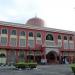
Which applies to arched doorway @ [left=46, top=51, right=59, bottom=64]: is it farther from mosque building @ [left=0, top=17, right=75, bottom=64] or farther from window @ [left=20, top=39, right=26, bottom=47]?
window @ [left=20, top=39, right=26, bottom=47]

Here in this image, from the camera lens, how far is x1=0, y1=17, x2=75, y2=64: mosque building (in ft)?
135

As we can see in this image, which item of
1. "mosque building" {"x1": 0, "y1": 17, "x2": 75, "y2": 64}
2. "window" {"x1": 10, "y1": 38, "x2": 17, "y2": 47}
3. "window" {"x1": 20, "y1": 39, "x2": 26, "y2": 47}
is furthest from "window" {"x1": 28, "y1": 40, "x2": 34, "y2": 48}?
"window" {"x1": 10, "y1": 38, "x2": 17, "y2": 47}

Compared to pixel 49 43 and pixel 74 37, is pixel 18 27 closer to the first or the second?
pixel 49 43

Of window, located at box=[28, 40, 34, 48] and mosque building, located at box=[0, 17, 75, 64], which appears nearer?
mosque building, located at box=[0, 17, 75, 64]

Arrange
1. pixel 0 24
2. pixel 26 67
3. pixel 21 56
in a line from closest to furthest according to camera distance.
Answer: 1. pixel 26 67
2. pixel 0 24
3. pixel 21 56

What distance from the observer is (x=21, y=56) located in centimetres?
4297

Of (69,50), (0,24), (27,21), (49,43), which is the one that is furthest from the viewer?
(27,21)

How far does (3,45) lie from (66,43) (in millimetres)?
17787

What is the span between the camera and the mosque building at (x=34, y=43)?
41.2 metres

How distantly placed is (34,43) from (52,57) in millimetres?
7048

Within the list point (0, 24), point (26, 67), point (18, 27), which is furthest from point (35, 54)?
point (26, 67)

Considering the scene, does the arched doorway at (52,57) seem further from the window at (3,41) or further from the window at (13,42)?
the window at (3,41)

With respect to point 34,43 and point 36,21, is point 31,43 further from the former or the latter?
point 36,21

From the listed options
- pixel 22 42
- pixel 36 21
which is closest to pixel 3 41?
pixel 22 42
